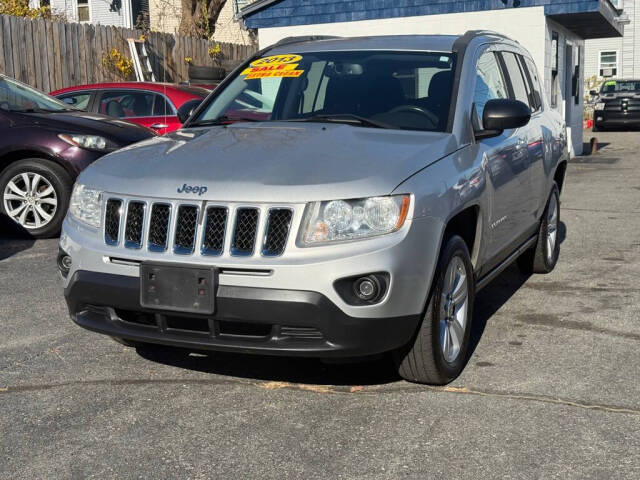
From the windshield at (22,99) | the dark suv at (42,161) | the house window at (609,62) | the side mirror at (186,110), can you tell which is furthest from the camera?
the house window at (609,62)

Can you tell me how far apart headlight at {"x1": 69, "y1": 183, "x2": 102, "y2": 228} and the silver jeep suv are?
0.01m

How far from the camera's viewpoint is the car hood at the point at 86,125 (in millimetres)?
9094

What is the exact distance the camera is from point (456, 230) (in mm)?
4922

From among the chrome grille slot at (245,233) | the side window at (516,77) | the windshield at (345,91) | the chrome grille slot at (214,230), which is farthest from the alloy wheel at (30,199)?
the chrome grille slot at (245,233)

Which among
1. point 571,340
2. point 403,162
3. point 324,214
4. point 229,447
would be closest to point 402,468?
point 229,447

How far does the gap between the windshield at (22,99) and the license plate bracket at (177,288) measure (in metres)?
5.72

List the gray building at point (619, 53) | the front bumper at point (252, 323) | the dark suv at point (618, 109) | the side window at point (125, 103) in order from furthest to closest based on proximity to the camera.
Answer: the gray building at point (619, 53), the dark suv at point (618, 109), the side window at point (125, 103), the front bumper at point (252, 323)

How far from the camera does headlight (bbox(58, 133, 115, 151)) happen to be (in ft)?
29.5

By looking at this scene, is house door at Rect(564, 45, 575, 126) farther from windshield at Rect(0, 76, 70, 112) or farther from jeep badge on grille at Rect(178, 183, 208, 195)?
jeep badge on grille at Rect(178, 183, 208, 195)

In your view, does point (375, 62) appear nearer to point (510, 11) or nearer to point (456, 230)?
point (456, 230)

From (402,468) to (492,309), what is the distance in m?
2.81

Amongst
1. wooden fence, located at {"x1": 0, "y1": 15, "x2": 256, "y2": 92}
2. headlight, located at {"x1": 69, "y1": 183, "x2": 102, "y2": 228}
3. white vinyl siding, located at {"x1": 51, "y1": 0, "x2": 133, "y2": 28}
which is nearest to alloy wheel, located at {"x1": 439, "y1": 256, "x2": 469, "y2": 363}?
headlight, located at {"x1": 69, "y1": 183, "x2": 102, "y2": 228}

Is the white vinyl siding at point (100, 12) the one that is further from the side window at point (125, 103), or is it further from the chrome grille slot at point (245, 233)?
the chrome grille slot at point (245, 233)

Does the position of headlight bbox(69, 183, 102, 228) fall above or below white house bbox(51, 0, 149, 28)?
below
